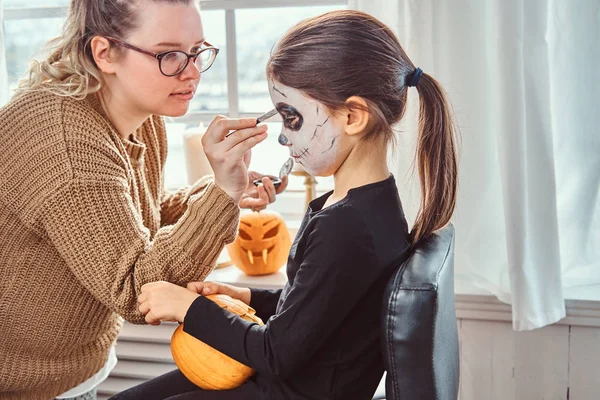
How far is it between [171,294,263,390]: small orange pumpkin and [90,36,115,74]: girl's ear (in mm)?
492

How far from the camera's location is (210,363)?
1196 mm

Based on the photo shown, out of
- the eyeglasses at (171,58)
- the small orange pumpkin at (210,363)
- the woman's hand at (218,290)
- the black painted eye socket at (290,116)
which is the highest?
the eyeglasses at (171,58)

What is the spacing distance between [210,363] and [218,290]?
15 cm

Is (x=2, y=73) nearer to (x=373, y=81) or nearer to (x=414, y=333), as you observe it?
(x=373, y=81)

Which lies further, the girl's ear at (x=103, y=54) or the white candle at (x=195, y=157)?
the white candle at (x=195, y=157)

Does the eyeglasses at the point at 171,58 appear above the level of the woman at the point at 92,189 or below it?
above

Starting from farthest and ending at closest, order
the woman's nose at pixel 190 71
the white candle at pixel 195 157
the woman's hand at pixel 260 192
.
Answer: the white candle at pixel 195 157 < the woman's hand at pixel 260 192 < the woman's nose at pixel 190 71

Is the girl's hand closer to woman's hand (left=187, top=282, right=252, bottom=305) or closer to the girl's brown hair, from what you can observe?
woman's hand (left=187, top=282, right=252, bottom=305)

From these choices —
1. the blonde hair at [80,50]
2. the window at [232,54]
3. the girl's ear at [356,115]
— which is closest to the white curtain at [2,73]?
the window at [232,54]

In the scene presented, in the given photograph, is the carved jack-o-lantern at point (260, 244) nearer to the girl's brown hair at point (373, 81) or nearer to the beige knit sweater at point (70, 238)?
the beige knit sweater at point (70, 238)

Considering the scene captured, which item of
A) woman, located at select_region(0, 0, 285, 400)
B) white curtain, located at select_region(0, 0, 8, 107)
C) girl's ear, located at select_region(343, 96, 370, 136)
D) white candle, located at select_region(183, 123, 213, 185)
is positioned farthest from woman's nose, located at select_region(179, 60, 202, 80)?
white curtain, located at select_region(0, 0, 8, 107)

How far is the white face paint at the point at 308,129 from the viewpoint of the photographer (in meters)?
1.18

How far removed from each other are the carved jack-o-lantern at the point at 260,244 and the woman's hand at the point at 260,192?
8.7 inches

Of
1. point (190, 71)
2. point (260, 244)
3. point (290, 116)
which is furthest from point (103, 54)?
point (260, 244)
